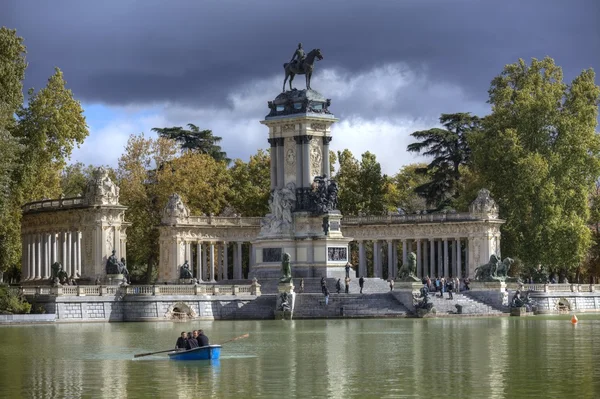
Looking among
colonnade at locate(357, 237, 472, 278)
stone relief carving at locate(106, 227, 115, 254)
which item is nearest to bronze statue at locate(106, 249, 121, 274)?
stone relief carving at locate(106, 227, 115, 254)

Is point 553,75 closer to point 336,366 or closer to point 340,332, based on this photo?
point 340,332

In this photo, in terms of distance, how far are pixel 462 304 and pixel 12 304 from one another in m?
24.0

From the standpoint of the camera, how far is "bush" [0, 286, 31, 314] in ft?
210

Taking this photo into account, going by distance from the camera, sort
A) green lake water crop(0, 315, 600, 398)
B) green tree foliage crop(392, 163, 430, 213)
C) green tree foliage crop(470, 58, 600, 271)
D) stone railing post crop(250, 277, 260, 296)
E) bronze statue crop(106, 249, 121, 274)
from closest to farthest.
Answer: green lake water crop(0, 315, 600, 398), stone railing post crop(250, 277, 260, 296), bronze statue crop(106, 249, 121, 274), green tree foliage crop(470, 58, 600, 271), green tree foliage crop(392, 163, 430, 213)

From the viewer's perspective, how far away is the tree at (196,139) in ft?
367

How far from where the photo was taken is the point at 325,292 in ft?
227

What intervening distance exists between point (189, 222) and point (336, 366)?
52.1 meters

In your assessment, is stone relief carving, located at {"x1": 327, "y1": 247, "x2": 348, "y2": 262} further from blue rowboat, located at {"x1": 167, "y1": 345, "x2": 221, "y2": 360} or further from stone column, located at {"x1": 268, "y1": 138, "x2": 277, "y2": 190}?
blue rowboat, located at {"x1": 167, "y1": 345, "x2": 221, "y2": 360}

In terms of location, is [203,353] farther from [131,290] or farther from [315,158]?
[315,158]

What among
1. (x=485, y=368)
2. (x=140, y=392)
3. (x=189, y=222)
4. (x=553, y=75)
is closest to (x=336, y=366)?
(x=485, y=368)

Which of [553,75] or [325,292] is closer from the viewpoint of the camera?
[325,292]

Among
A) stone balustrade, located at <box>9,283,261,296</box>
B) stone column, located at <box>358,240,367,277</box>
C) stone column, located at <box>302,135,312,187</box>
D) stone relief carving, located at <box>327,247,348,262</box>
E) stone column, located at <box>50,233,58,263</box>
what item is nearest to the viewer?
stone balustrade, located at <box>9,283,261,296</box>

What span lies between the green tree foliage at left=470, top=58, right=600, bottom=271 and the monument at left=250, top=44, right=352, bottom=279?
1512 centimetres

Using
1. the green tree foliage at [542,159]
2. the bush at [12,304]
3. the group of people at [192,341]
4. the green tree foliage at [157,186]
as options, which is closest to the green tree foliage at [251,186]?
the green tree foliage at [157,186]
